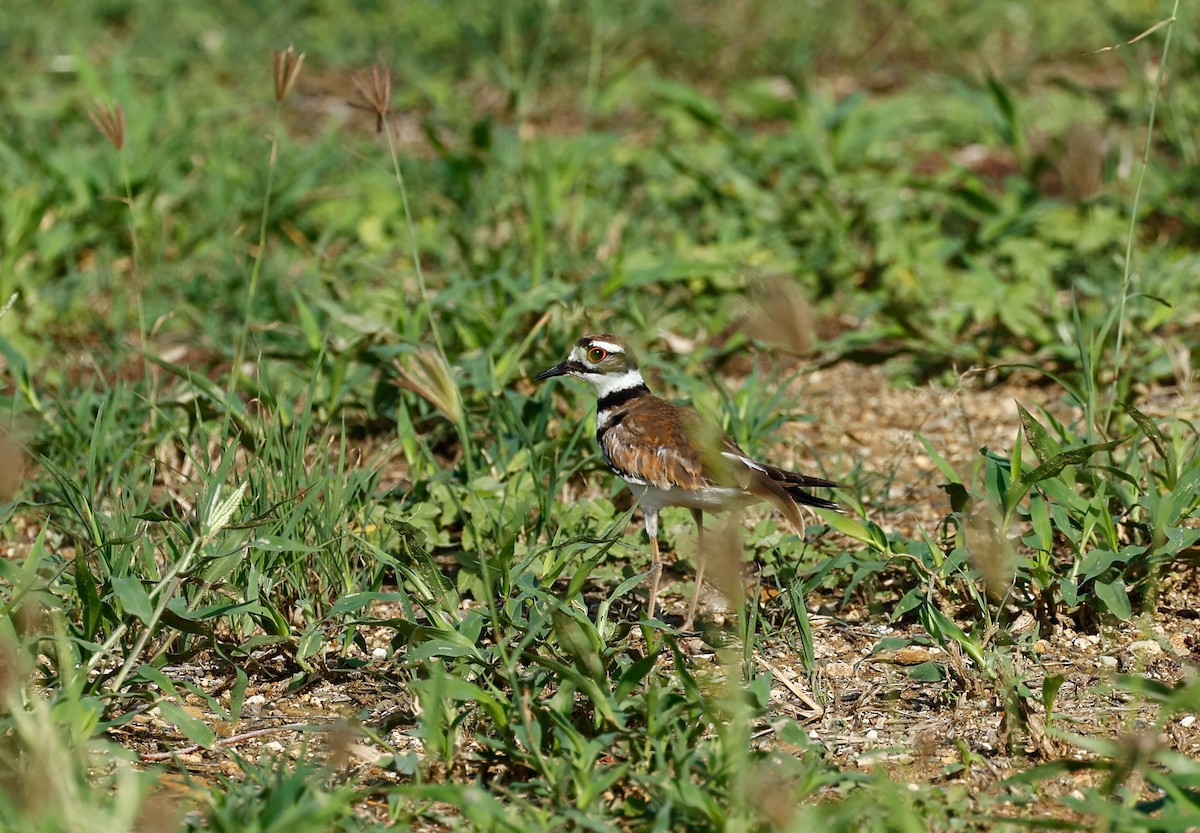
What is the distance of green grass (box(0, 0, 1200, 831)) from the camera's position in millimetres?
3332

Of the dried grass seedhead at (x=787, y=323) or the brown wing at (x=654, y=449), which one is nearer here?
the dried grass seedhead at (x=787, y=323)

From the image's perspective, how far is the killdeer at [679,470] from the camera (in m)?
4.21

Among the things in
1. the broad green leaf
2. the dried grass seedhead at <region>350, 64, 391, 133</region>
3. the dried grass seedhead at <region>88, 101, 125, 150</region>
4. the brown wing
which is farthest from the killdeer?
the dried grass seedhead at <region>88, 101, 125, 150</region>

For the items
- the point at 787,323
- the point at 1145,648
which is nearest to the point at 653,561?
the point at 787,323

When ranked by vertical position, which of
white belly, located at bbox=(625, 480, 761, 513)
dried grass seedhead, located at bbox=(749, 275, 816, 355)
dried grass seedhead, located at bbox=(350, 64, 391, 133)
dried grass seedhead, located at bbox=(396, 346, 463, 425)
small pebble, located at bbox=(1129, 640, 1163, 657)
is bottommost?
small pebble, located at bbox=(1129, 640, 1163, 657)

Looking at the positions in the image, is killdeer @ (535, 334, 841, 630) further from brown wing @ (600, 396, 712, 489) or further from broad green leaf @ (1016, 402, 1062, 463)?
broad green leaf @ (1016, 402, 1062, 463)

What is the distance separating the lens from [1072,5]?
9906mm

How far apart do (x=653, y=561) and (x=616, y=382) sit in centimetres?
69

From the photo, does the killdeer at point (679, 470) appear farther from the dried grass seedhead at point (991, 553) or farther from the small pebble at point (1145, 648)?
the small pebble at point (1145, 648)

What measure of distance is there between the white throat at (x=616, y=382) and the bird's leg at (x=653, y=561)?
49cm

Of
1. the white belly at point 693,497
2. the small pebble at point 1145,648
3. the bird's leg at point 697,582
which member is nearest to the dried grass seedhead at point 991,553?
the small pebble at point 1145,648

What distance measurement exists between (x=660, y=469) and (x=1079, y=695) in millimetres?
1323

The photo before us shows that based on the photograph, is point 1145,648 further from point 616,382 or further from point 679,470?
point 616,382

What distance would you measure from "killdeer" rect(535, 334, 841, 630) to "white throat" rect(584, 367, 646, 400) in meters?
0.09
